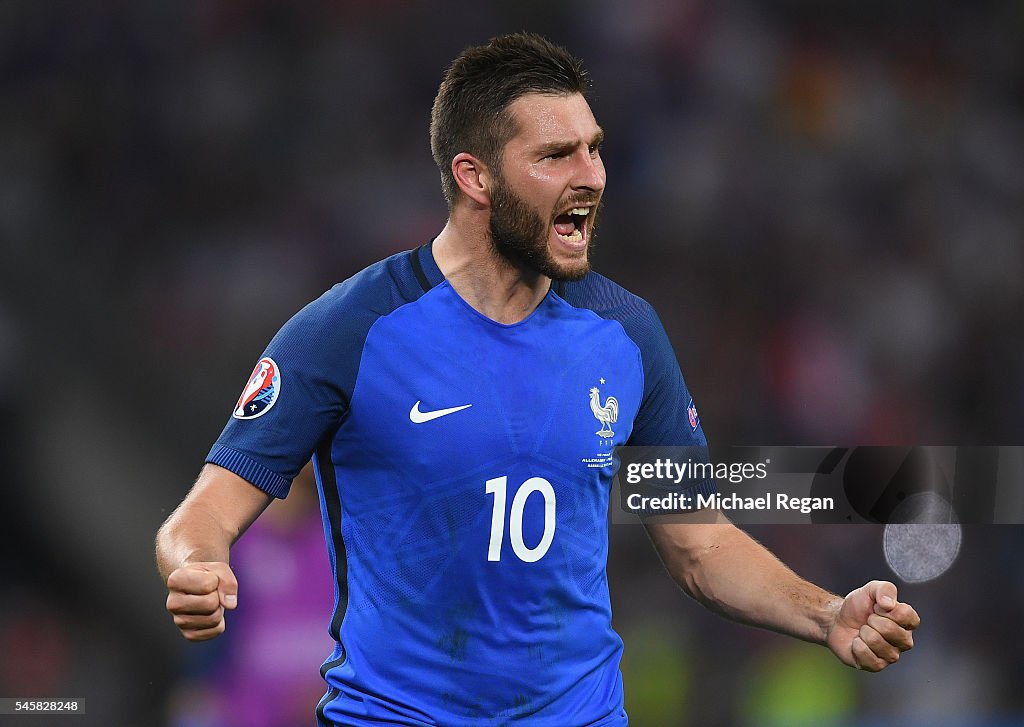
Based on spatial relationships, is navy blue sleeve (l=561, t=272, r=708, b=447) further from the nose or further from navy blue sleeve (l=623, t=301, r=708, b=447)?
the nose

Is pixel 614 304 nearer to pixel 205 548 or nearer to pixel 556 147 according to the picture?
pixel 556 147

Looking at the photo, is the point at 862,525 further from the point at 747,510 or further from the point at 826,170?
the point at 826,170

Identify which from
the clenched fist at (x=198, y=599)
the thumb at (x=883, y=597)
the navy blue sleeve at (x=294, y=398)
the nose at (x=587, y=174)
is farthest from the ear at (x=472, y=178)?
the thumb at (x=883, y=597)

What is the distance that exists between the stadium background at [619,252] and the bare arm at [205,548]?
2441 millimetres

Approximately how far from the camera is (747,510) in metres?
5.09

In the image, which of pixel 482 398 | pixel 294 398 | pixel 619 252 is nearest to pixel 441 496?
pixel 482 398

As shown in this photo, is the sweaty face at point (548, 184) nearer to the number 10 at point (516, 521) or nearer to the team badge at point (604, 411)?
the team badge at point (604, 411)

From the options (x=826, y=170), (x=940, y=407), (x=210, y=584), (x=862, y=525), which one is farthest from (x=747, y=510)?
(x=210, y=584)

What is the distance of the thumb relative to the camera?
2.48 metres

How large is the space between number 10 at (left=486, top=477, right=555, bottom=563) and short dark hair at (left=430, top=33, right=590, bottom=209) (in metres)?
0.73

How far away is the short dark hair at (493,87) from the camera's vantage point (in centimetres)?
288

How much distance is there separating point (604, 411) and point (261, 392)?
791 mm

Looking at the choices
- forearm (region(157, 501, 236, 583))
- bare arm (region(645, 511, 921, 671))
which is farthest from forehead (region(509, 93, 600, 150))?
forearm (region(157, 501, 236, 583))

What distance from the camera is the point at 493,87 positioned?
288 centimetres
